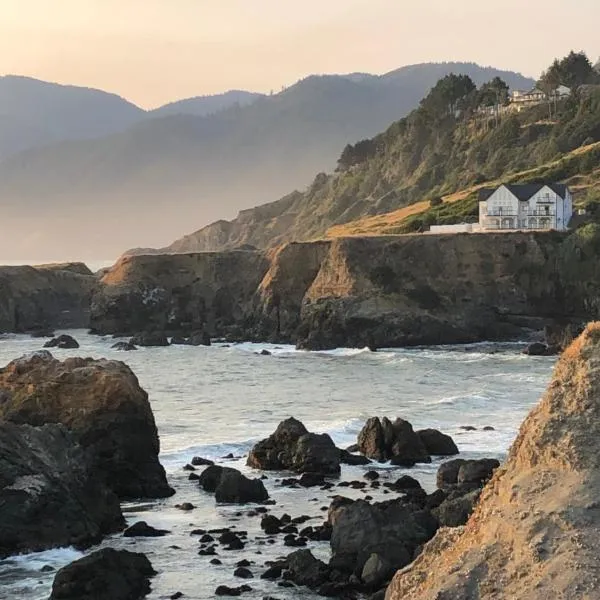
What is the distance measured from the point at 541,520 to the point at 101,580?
36.1ft

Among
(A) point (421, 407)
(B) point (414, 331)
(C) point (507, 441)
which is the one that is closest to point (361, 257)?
(B) point (414, 331)

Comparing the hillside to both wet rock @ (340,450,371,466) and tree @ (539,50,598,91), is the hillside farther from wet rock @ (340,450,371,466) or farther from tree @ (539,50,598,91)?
wet rock @ (340,450,371,466)

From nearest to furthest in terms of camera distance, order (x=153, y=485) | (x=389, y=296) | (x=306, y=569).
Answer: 1. (x=306, y=569)
2. (x=153, y=485)
3. (x=389, y=296)

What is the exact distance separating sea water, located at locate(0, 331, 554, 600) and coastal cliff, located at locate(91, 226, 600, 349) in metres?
3.17

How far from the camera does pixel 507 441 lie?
113ft

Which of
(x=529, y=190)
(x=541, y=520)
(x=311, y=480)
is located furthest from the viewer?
(x=529, y=190)

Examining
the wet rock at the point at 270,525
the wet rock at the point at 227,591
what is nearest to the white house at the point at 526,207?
the wet rock at the point at 270,525

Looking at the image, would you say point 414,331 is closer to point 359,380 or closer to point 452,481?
point 359,380

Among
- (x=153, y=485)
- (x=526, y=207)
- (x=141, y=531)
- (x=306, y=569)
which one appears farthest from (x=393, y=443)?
(x=526, y=207)

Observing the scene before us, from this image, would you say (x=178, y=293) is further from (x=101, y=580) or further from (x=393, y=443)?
(x=101, y=580)

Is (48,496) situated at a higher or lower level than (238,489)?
higher

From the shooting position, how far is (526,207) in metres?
90.1

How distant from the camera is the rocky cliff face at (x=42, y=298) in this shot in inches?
3841

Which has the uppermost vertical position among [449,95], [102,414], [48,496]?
[449,95]
